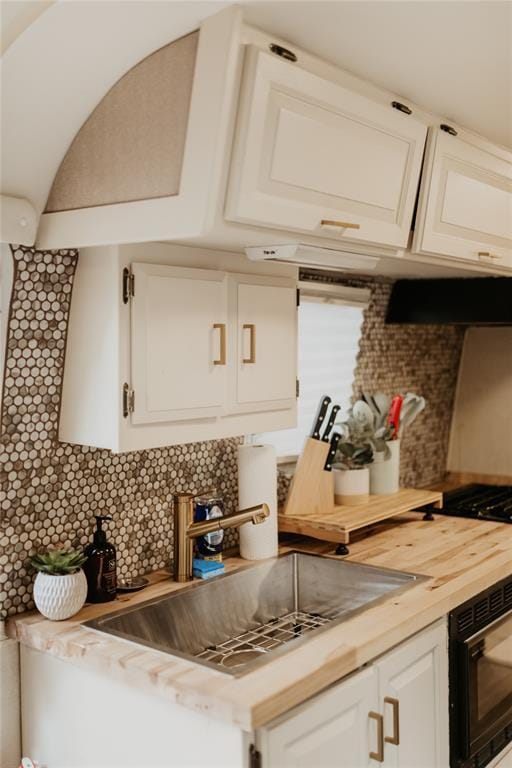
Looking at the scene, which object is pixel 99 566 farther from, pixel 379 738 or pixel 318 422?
pixel 318 422

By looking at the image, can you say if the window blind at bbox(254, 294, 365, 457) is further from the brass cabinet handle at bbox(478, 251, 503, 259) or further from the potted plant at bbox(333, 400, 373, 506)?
the brass cabinet handle at bbox(478, 251, 503, 259)

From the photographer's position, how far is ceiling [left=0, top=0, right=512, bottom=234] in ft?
5.46

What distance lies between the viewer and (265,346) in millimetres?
2332

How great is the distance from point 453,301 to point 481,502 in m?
0.82

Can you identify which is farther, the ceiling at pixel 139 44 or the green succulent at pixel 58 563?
the green succulent at pixel 58 563

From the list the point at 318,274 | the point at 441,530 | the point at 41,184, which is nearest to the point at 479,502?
the point at 441,530

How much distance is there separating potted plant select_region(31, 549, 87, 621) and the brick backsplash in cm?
9

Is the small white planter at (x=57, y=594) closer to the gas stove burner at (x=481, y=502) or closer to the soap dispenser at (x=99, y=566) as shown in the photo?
the soap dispenser at (x=99, y=566)

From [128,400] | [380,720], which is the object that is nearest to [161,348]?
[128,400]

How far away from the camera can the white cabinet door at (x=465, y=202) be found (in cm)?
249

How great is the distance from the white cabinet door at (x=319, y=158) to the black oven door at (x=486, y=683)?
1161mm

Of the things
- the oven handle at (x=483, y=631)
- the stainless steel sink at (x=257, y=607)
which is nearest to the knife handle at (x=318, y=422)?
the stainless steel sink at (x=257, y=607)

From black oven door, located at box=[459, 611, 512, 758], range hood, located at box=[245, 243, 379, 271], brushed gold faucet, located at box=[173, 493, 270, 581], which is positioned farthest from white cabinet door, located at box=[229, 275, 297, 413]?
black oven door, located at box=[459, 611, 512, 758]

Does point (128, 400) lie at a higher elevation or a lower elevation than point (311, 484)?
higher
